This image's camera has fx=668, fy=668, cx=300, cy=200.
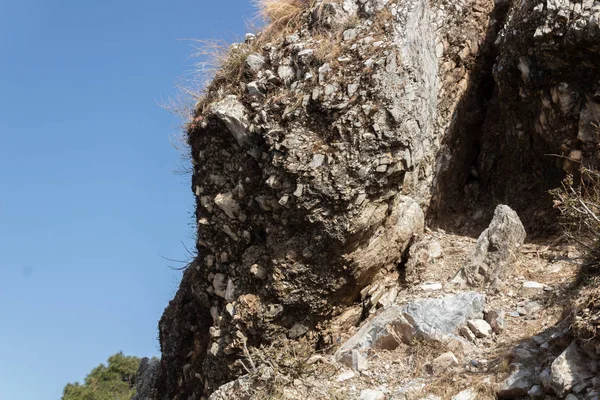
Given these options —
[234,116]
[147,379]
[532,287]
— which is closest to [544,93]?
[532,287]

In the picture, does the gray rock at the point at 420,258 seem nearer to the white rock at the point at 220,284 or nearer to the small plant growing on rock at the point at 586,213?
the small plant growing on rock at the point at 586,213

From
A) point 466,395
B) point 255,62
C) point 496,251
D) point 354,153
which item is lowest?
point 466,395

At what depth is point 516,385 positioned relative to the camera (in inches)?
223

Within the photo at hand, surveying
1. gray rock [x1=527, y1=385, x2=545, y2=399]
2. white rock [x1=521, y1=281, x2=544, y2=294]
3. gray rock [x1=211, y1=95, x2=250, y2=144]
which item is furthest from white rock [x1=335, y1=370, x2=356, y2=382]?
gray rock [x1=211, y1=95, x2=250, y2=144]

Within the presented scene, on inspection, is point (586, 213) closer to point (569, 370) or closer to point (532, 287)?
point (532, 287)

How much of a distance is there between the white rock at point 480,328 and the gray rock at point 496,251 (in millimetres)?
691

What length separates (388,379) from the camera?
6.64 metres

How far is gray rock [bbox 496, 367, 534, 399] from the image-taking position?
18.5ft

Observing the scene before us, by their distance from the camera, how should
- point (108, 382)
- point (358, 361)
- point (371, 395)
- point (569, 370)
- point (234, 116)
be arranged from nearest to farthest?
point (569, 370) → point (371, 395) → point (358, 361) → point (234, 116) → point (108, 382)

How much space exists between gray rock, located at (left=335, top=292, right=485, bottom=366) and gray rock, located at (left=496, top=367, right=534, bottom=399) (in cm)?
101

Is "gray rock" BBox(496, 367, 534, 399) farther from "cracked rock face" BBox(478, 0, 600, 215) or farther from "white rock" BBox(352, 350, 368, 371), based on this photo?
"cracked rock face" BBox(478, 0, 600, 215)

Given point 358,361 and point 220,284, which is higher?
point 220,284

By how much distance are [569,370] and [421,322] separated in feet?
6.27

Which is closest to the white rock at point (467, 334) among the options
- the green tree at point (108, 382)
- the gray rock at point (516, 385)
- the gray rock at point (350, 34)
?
the gray rock at point (516, 385)
